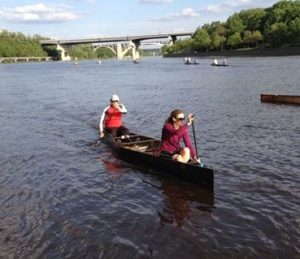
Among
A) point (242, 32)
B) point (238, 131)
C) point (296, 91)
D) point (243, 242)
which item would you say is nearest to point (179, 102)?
point (296, 91)

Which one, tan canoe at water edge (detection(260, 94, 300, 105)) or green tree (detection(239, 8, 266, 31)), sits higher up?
green tree (detection(239, 8, 266, 31))

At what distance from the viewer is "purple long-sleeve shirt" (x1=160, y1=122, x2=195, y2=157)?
15.3 metres

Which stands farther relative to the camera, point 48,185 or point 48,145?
point 48,145

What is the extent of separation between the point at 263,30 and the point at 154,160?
547 ft

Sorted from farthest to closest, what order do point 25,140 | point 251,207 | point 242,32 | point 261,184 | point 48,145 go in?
point 242,32
point 25,140
point 48,145
point 261,184
point 251,207

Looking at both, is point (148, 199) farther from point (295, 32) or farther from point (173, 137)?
point (295, 32)

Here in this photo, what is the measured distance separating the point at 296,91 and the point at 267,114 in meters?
13.3

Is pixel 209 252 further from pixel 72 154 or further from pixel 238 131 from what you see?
pixel 238 131

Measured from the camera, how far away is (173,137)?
15633mm

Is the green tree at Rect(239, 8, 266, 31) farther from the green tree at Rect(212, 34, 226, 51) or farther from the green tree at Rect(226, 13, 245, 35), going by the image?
the green tree at Rect(212, 34, 226, 51)

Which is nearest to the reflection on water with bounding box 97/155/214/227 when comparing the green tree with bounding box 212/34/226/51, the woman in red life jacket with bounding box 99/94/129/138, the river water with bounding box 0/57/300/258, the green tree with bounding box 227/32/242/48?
the river water with bounding box 0/57/300/258

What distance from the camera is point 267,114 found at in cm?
3072

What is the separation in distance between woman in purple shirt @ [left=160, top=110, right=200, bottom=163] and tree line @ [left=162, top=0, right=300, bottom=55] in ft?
445

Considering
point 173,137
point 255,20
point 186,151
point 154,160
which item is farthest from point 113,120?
point 255,20
